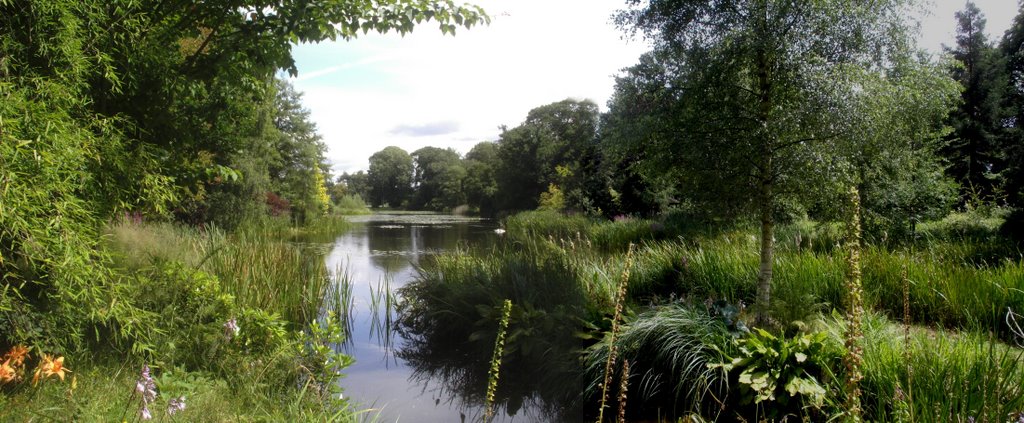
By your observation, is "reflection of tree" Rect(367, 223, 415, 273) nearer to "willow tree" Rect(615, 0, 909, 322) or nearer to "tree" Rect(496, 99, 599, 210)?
"tree" Rect(496, 99, 599, 210)

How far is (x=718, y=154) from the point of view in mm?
3607

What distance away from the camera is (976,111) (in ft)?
41.0

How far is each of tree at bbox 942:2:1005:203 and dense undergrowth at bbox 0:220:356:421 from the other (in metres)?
10.6

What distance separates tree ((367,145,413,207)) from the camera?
15.1 ft

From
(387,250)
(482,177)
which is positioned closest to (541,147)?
(482,177)

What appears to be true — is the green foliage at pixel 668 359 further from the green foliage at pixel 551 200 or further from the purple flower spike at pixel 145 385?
the green foliage at pixel 551 200

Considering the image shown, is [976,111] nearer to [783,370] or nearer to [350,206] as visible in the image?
[783,370]

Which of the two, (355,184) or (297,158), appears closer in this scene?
(355,184)

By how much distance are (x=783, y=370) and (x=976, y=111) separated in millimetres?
14199

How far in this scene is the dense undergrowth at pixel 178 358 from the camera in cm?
211

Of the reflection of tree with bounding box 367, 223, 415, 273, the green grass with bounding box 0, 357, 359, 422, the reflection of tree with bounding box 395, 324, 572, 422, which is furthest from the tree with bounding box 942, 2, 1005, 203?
the green grass with bounding box 0, 357, 359, 422

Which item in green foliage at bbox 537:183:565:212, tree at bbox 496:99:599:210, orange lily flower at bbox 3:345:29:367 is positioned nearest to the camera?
orange lily flower at bbox 3:345:29:367

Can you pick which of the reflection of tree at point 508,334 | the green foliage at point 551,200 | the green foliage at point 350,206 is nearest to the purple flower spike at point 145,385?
the reflection of tree at point 508,334

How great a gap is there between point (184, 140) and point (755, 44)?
134 inches
